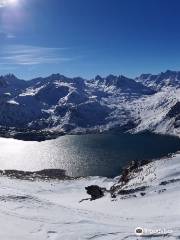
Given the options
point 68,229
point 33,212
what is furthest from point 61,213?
point 68,229

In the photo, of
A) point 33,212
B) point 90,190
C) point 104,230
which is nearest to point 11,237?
point 104,230

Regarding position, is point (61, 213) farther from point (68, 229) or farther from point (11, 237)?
point (11, 237)

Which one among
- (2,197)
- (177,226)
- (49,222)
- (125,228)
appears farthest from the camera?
(2,197)

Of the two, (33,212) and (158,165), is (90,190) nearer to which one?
(158,165)

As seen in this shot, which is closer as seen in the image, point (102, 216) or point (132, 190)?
point (102, 216)

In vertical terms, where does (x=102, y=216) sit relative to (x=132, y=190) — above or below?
below

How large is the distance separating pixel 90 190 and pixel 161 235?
52029 millimetres

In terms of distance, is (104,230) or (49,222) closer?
(104,230)

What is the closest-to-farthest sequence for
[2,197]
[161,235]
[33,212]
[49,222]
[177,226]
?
[161,235] → [177,226] → [49,222] → [33,212] → [2,197]

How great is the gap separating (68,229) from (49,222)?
3.94 metres

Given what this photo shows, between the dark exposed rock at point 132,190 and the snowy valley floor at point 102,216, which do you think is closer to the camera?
the snowy valley floor at point 102,216

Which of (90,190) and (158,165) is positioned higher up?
(158,165)

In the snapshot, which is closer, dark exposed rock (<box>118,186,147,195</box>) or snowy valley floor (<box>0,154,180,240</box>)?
snowy valley floor (<box>0,154,180,240</box>)

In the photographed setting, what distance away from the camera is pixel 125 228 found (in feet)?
134
